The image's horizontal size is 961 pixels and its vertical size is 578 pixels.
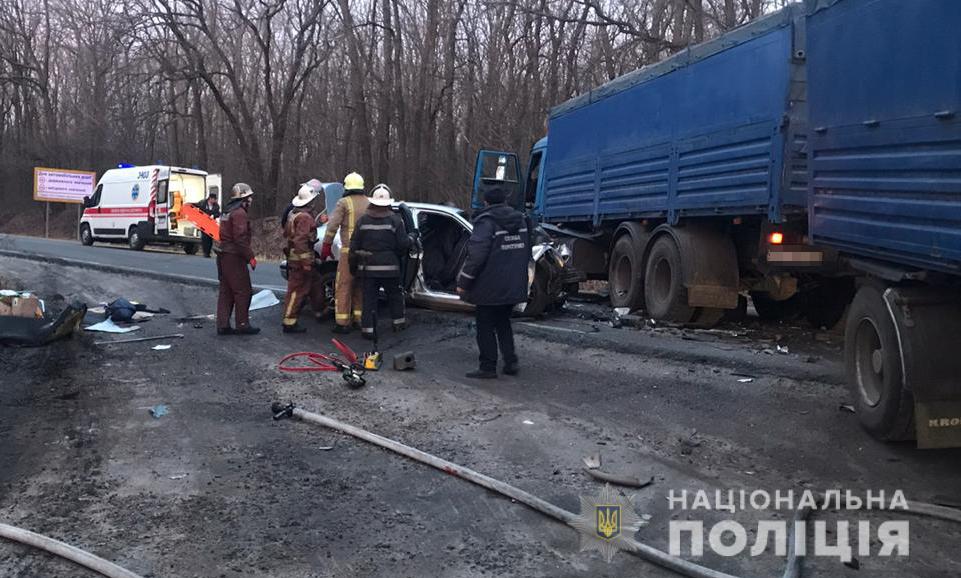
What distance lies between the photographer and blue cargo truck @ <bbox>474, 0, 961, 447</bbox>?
16.0 feet

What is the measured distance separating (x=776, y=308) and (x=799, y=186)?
3351 mm

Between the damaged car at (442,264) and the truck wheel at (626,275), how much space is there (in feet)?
A: 2.92

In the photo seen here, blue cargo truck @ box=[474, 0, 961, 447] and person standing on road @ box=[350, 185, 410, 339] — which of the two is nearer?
blue cargo truck @ box=[474, 0, 961, 447]

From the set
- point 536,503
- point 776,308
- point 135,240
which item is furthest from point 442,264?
point 135,240

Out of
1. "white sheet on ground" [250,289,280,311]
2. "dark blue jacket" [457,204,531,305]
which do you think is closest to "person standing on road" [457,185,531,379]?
"dark blue jacket" [457,204,531,305]

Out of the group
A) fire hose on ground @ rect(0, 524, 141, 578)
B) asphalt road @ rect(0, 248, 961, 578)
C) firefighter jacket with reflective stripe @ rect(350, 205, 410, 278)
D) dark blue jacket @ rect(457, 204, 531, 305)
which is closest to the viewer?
fire hose on ground @ rect(0, 524, 141, 578)

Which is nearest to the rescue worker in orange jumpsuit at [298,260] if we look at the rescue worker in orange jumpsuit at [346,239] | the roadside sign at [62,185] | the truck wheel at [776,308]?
the rescue worker in orange jumpsuit at [346,239]

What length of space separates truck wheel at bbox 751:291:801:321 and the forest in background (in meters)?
9.75

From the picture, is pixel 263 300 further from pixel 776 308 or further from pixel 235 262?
Answer: pixel 776 308

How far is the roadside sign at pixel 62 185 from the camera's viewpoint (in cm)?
4244

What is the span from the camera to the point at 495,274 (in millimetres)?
7527

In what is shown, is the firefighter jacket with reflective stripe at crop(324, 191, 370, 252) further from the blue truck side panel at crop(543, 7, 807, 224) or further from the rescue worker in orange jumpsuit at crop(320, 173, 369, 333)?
the blue truck side panel at crop(543, 7, 807, 224)

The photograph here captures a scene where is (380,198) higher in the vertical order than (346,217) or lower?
higher

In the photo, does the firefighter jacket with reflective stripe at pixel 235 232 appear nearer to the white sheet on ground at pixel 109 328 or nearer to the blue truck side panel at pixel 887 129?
the white sheet on ground at pixel 109 328
